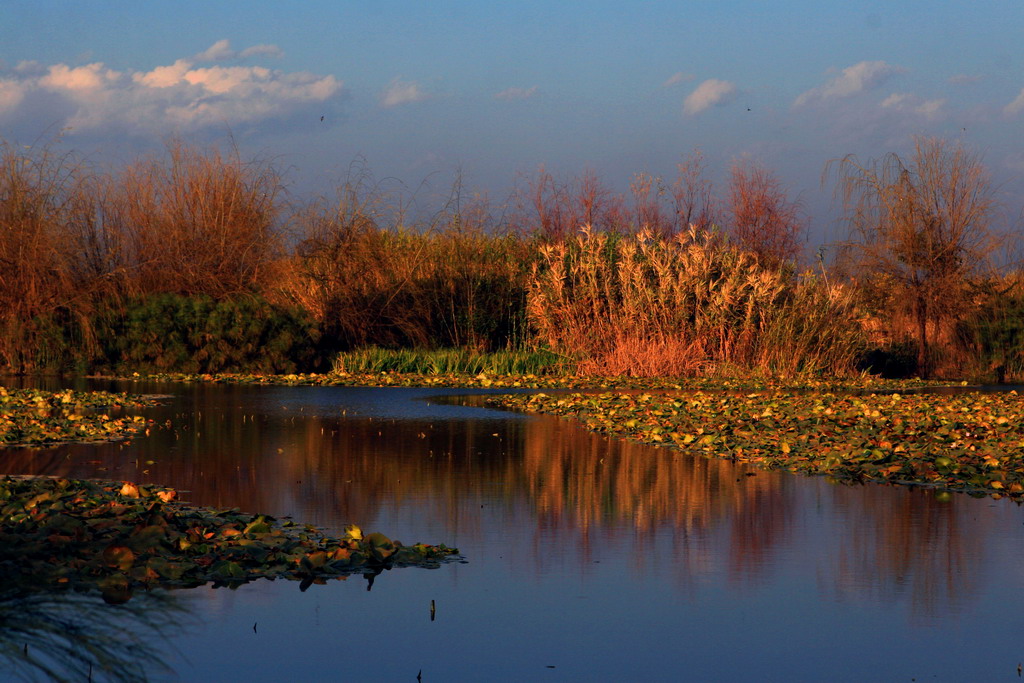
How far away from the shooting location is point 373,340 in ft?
89.9

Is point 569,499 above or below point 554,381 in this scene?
below

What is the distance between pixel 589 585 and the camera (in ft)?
20.2

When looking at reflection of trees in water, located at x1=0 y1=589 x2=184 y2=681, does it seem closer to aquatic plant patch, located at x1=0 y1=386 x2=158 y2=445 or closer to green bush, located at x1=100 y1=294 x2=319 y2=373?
aquatic plant patch, located at x1=0 y1=386 x2=158 y2=445

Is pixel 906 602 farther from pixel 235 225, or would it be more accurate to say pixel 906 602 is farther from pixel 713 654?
pixel 235 225

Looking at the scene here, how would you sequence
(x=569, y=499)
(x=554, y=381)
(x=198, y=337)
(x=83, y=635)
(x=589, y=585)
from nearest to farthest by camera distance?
(x=83, y=635) → (x=589, y=585) → (x=569, y=499) → (x=554, y=381) → (x=198, y=337)

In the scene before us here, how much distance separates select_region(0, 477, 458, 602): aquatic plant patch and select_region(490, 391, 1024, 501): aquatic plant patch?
16.2 feet

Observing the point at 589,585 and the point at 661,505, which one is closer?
the point at 589,585

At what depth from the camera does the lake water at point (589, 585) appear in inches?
191

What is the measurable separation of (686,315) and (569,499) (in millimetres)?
15214

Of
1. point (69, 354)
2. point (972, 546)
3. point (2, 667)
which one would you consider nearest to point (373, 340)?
point (69, 354)

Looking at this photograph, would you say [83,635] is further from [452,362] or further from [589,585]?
[452,362]

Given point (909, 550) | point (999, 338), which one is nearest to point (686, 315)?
point (999, 338)

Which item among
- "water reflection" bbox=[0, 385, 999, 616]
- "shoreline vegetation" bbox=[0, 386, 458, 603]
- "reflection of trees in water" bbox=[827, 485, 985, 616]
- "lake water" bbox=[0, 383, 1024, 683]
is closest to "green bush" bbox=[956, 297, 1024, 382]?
"water reflection" bbox=[0, 385, 999, 616]

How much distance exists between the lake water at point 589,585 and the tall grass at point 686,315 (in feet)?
40.8
